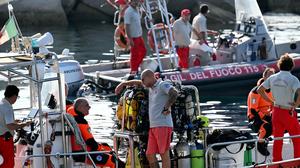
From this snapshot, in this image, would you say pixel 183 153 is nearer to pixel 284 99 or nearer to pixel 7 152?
pixel 284 99

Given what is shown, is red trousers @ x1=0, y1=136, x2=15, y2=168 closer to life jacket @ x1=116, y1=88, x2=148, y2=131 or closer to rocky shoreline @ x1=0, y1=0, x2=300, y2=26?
life jacket @ x1=116, y1=88, x2=148, y2=131

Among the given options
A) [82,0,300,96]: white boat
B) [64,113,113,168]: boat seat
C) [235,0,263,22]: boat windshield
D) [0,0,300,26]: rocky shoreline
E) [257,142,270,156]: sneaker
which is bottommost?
[257,142,270,156]: sneaker

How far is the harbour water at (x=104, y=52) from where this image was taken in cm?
2083

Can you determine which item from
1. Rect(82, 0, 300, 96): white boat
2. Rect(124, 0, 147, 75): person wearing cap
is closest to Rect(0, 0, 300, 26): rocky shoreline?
Rect(82, 0, 300, 96): white boat

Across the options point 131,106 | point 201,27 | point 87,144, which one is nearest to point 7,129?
point 87,144

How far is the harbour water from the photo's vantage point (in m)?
20.8

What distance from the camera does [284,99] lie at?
43.9 feet

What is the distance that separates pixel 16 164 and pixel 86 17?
107 ft

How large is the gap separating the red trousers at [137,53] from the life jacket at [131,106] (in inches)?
375

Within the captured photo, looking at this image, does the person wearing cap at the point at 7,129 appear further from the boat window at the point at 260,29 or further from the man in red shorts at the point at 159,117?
the boat window at the point at 260,29

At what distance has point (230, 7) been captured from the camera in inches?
1732

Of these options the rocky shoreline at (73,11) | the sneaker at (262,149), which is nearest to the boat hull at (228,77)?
the sneaker at (262,149)

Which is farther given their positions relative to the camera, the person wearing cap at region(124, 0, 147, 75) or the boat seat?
the person wearing cap at region(124, 0, 147, 75)

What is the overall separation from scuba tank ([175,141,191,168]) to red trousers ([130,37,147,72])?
9481mm
